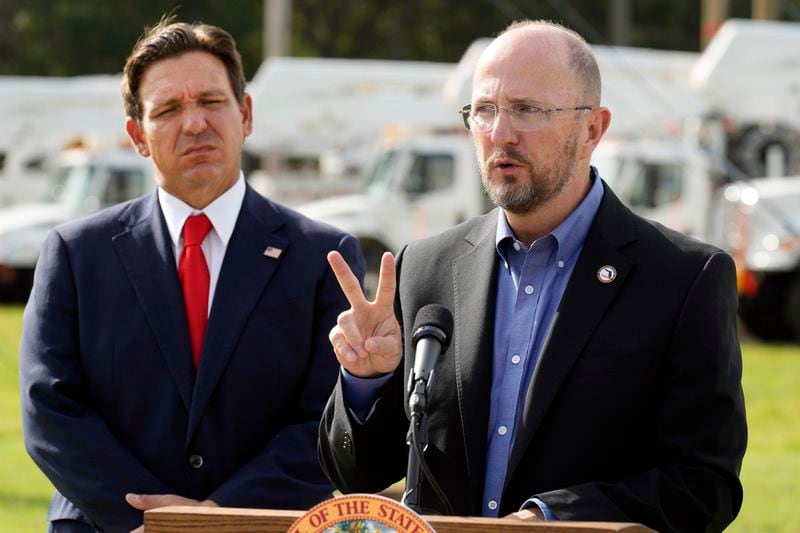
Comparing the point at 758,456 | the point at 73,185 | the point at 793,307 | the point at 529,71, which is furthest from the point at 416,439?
the point at 73,185

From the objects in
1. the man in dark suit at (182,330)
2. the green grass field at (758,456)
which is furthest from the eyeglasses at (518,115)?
the green grass field at (758,456)

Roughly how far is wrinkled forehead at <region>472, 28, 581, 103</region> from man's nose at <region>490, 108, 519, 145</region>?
6cm

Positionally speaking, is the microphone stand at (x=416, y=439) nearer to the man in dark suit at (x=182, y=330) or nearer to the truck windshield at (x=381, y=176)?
the man in dark suit at (x=182, y=330)

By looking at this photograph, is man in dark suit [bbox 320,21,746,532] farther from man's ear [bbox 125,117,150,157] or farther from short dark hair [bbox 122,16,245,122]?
man's ear [bbox 125,117,150,157]

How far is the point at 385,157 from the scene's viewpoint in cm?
2545

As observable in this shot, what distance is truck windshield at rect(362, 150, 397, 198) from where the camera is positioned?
25234 mm

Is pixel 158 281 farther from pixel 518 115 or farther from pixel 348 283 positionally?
pixel 518 115

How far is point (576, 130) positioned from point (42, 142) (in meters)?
30.2

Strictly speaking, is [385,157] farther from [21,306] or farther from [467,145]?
[21,306]

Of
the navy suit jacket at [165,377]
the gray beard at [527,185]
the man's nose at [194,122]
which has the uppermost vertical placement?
the man's nose at [194,122]

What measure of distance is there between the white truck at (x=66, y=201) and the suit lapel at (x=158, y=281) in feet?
75.5

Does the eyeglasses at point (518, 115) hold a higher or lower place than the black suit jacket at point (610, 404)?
higher

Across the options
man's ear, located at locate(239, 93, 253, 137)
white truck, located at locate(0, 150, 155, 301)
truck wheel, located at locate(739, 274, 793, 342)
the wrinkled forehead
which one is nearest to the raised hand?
the wrinkled forehead

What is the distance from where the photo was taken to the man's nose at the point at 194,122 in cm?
424
